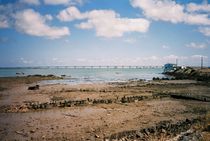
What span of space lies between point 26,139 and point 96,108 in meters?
9.11

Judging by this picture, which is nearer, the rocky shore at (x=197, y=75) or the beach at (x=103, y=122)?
the beach at (x=103, y=122)

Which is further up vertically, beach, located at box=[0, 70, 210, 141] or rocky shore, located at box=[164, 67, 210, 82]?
rocky shore, located at box=[164, 67, 210, 82]

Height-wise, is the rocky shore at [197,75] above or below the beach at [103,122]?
above

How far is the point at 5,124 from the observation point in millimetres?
15695

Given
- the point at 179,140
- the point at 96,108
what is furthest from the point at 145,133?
the point at 96,108

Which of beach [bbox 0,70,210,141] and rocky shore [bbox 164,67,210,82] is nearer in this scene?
beach [bbox 0,70,210,141]

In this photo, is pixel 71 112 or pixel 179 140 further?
pixel 71 112

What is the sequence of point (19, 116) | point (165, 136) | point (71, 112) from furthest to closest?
point (71, 112), point (19, 116), point (165, 136)

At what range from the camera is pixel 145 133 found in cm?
1294

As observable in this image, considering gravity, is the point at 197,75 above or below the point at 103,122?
above

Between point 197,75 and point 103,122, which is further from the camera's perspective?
point 197,75

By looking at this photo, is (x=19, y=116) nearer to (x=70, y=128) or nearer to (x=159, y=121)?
(x=70, y=128)

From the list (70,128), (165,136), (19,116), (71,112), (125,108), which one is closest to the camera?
(165,136)

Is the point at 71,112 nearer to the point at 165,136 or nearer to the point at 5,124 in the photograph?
the point at 5,124
